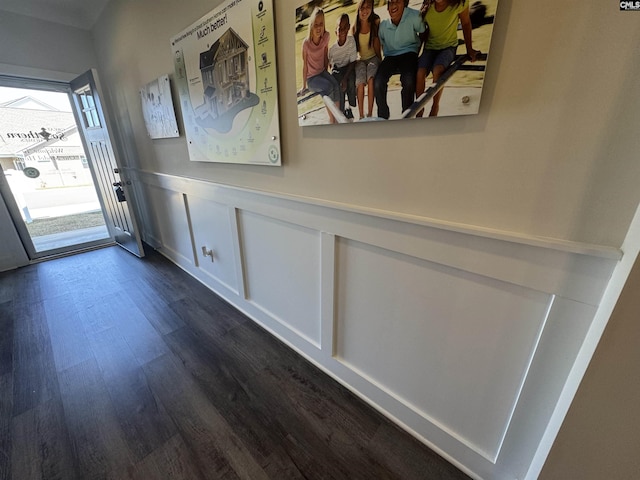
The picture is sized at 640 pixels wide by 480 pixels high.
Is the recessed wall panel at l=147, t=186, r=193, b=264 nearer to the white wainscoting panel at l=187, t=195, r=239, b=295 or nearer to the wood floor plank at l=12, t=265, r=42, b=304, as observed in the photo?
the white wainscoting panel at l=187, t=195, r=239, b=295

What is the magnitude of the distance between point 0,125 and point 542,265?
5.17 meters

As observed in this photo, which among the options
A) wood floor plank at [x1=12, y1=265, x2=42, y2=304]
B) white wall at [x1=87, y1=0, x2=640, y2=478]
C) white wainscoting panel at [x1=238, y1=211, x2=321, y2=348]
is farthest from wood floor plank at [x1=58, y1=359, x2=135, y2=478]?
wood floor plank at [x1=12, y1=265, x2=42, y2=304]

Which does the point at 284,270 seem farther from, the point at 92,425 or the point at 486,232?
the point at 92,425

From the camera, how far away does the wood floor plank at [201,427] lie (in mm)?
1040

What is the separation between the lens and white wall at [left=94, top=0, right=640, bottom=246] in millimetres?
526

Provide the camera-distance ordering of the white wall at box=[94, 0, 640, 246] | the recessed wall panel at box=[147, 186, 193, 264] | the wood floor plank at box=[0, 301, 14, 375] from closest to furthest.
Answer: the white wall at box=[94, 0, 640, 246]
the wood floor plank at box=[0, 301, 14, 375]
the recessed wall panel at box=[147, 186, 193, 264]

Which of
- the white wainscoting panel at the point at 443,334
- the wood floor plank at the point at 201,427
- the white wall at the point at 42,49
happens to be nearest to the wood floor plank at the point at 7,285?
the wood floor plank at the point at 201,427

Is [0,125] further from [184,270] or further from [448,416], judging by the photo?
[448,416]

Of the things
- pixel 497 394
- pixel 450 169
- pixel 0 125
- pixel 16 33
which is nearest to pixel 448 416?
pixel 497 394

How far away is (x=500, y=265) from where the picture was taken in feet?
2.41

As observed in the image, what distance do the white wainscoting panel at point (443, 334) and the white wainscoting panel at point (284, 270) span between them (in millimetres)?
200

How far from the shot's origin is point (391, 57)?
2.50ft

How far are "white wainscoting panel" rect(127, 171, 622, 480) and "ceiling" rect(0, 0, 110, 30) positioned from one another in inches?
107

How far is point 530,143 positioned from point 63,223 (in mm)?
5872
